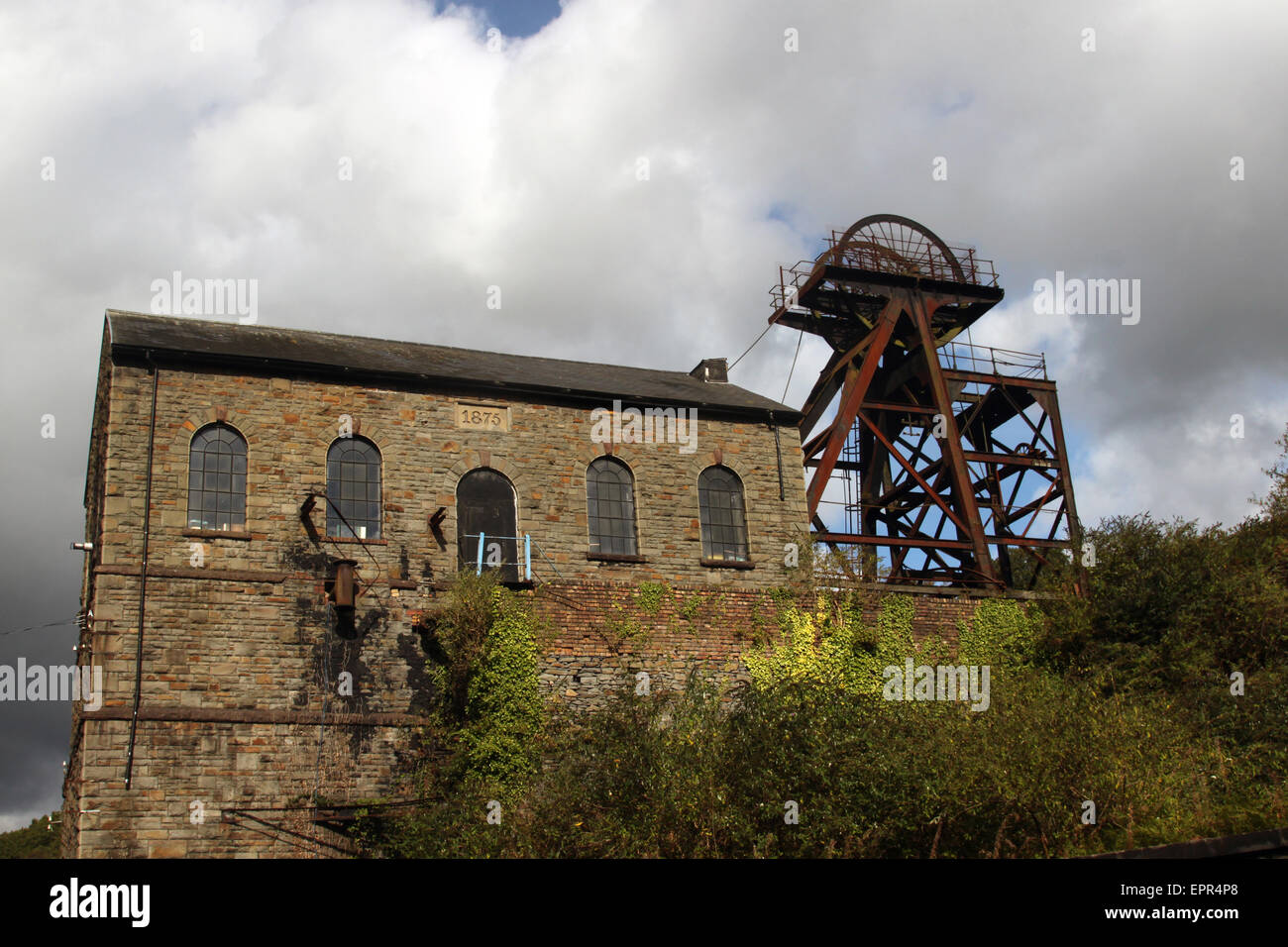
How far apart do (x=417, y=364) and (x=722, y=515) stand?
595cm

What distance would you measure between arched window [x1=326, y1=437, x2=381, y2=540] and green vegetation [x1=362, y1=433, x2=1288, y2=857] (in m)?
2.37

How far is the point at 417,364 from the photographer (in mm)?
21750

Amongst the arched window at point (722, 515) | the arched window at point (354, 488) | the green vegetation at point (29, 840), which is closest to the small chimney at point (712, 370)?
the arched window at point (722, 515)

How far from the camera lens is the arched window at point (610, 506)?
69.9ft

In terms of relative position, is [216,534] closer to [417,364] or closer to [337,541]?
[337,541]

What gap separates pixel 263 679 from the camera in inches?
706

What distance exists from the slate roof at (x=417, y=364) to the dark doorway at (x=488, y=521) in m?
1.66

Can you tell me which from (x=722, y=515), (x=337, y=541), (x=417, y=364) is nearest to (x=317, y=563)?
(x=337, y=541)

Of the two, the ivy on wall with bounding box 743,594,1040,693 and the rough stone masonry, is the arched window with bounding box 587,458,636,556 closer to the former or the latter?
the rough stone masonry

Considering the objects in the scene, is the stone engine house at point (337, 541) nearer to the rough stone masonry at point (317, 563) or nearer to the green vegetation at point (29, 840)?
the rough stone masonry at point (317, 563)
